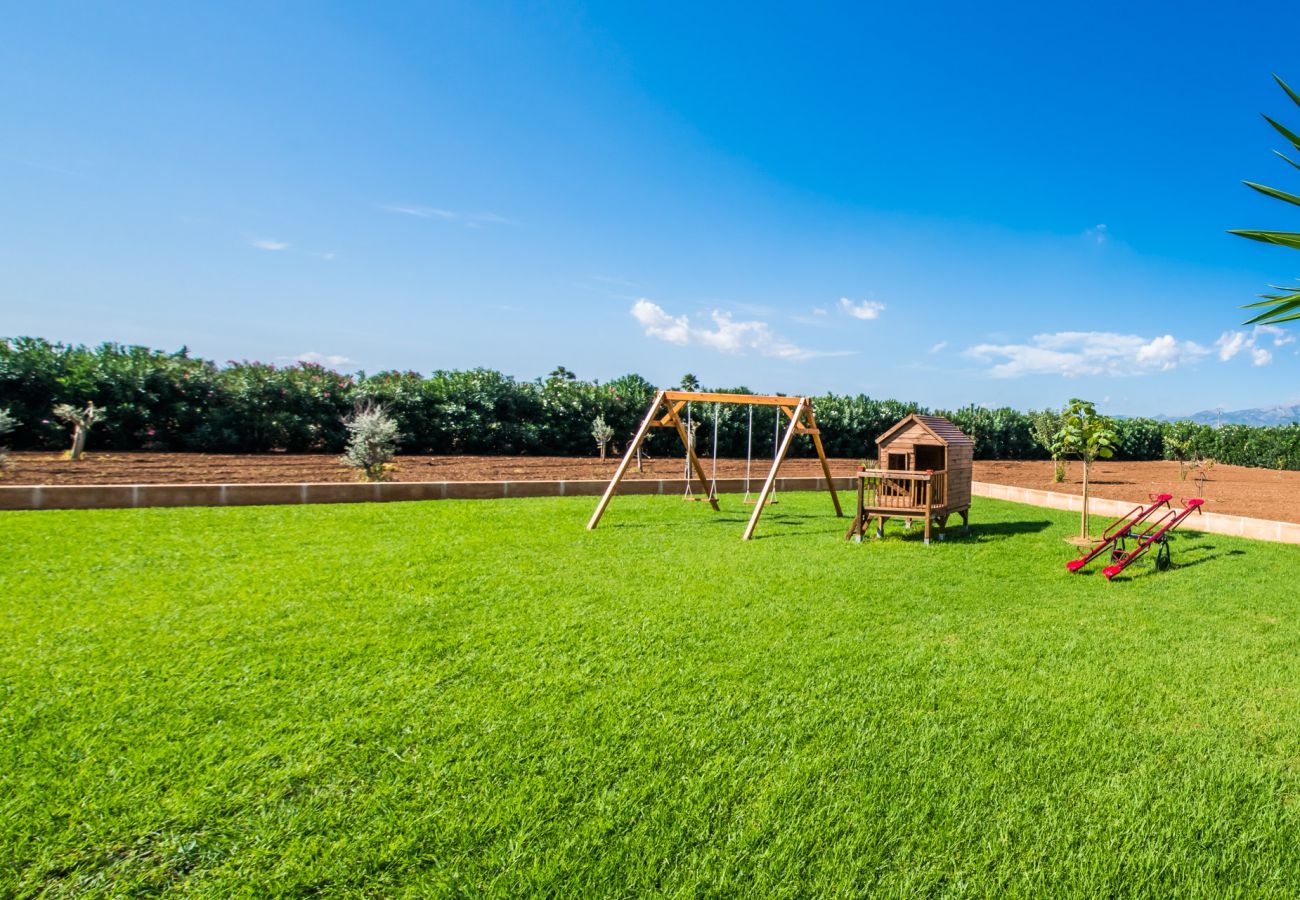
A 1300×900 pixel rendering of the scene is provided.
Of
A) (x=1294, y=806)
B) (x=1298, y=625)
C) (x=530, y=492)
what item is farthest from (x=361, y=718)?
(x=530, y=492)

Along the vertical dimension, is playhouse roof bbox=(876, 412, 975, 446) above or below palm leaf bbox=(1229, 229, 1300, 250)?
below

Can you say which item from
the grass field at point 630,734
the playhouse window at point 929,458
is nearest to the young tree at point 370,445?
the grass field at point 630,734

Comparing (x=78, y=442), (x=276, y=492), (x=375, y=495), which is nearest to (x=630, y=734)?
(x=375, y=495)

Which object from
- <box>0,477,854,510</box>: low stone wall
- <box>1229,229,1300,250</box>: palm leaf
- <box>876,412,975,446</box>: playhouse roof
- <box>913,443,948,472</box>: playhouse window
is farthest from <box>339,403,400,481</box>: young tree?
<box>1229,229,1300,250</box>: palm leaf

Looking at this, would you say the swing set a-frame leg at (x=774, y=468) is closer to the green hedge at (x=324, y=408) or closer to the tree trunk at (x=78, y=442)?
the green hedge at (x=324, y=408)

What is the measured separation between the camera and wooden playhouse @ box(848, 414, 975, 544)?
8656 mm

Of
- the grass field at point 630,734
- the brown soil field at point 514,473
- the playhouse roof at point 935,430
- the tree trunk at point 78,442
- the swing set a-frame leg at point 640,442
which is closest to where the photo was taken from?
the grass field at point 630,734

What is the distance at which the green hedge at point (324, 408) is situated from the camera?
45.6 feet

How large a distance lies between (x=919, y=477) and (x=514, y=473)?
28.6 ft

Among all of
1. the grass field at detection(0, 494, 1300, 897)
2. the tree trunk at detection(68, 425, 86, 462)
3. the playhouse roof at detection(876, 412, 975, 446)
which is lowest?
the grass field at detection(0, 494, 1300, 897)

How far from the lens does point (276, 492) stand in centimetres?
1020

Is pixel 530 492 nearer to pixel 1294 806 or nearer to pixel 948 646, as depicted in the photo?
pixel 948 646

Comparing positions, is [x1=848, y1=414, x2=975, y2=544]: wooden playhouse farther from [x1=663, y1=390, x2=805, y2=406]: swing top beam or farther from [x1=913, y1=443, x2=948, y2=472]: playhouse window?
[x1=663, y1=390, x2=805, y2=406]: swing top beam

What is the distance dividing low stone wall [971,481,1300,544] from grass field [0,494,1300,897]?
4.36 metres
